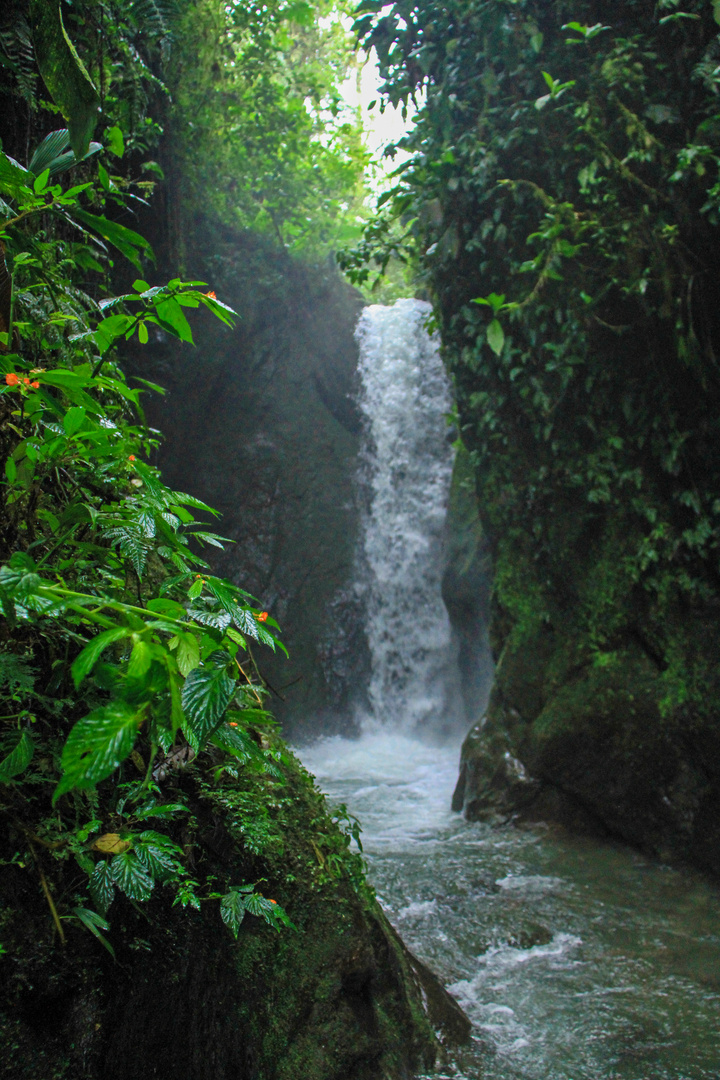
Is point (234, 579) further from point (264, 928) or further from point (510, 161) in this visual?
point (264, 928)

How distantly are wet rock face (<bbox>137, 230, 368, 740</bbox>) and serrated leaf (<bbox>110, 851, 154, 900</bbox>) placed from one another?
799cm

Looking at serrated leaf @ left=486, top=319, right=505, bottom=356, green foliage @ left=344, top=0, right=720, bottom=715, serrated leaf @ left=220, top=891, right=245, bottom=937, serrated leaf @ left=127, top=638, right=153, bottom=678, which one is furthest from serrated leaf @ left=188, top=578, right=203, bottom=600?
serrated leaf @ left=486, top=319, right=505, bottom=356

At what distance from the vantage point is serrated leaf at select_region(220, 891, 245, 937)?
164cm

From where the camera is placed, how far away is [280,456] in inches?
409

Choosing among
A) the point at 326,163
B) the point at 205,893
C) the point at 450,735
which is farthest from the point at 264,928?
the point at 326,163

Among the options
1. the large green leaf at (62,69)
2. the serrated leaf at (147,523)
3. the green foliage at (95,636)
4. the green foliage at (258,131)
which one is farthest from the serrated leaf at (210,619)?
the green foliage at (258,131)

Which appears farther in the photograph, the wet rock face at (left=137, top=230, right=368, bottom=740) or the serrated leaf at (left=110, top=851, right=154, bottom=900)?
the wet rock face at (left=137, top=230, right=368, bottom=740)

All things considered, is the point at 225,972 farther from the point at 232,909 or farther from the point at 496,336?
the point at 496,336

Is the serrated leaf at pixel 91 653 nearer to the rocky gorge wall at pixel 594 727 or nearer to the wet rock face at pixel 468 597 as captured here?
the rocky gorge wall at pixel 594 727

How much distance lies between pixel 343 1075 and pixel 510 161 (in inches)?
238

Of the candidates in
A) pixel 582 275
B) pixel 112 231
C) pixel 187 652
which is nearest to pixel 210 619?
pixel 187 652

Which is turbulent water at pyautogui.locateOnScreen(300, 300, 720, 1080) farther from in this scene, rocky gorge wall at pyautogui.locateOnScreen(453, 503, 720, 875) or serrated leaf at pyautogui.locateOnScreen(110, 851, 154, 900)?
serrated leaf at pyautogui.locateOnScreen(110, 851, 154, 900)

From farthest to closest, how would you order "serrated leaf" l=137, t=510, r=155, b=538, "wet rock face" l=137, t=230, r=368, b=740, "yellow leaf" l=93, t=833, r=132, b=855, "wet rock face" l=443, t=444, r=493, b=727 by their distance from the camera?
"wet rock face" l=137, t=230, r=368, b=740 → "wet rock face" l=443, t=444, r=493, b=727 → "serrated leaf" l=137, t=510, r=155, b=538 → "yellow leaf" l=93, t=833, r=132, b=855

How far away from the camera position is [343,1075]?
72.2 inches
